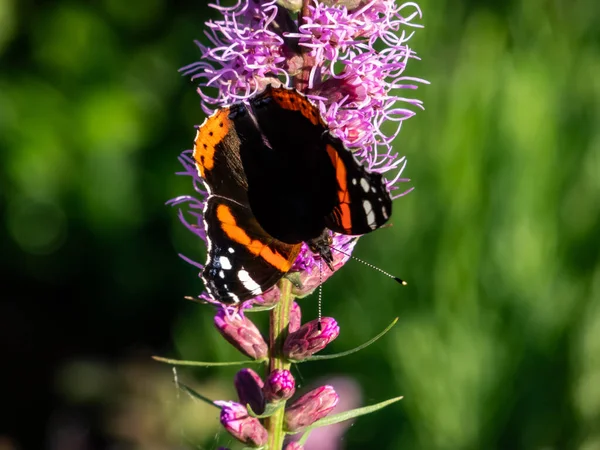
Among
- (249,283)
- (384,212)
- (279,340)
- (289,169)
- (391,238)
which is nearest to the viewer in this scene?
(384,212)

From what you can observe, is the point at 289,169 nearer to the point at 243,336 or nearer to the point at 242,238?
the point at 242,238

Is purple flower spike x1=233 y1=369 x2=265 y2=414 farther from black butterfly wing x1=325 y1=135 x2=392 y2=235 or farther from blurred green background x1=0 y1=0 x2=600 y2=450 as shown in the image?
blurred green background x1=0 y1=0 x2=600 y2=450

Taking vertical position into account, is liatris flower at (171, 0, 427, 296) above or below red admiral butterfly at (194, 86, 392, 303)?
above

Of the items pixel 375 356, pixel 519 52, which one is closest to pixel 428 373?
pixel 375 356

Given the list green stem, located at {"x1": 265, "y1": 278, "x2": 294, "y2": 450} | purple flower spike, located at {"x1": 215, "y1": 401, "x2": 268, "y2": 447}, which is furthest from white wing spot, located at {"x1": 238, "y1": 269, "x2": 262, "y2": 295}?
purple flower spike, located at {"x1": 215, "y1": 401, "x2": 268, "y2": 447}

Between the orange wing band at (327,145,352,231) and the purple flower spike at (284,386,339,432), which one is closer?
the orange wing band at (327,145,352,231)


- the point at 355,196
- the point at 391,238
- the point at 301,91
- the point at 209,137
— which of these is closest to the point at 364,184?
the point at 355,196
